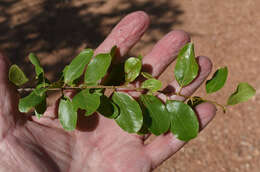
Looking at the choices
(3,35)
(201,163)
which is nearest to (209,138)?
(201,163)

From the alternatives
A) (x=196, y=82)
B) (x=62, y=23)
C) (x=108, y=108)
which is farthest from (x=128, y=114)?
(x=62, y=23)

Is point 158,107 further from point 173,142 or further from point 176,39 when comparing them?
point 176,39

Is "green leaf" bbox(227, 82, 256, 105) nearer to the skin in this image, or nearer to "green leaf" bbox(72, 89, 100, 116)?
the skin

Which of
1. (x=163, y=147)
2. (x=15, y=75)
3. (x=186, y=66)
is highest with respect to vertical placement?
(x=15, y=75)

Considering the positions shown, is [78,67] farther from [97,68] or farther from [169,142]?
[169,142]

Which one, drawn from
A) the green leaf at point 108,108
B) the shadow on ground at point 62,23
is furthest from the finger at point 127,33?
the shadow on ground at point 62,23

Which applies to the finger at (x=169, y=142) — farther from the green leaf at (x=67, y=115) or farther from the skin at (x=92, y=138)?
the green leaf at (x=67, y=115)
